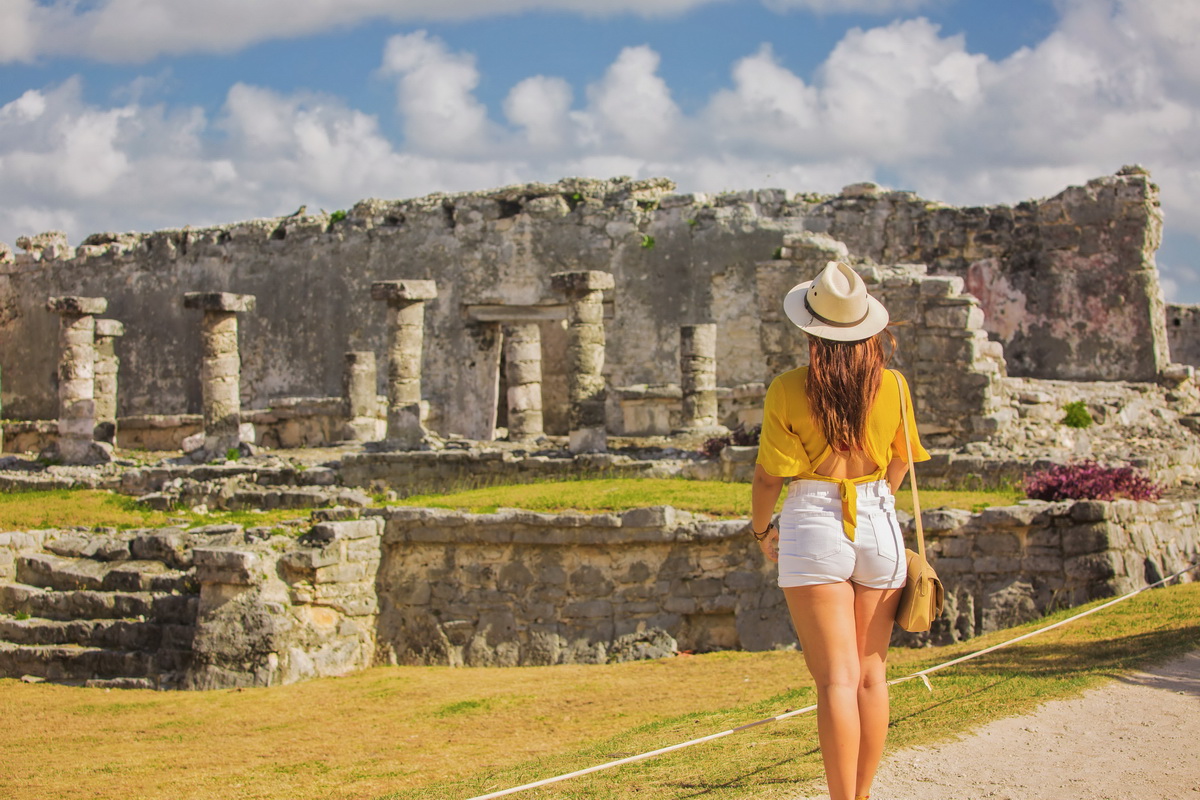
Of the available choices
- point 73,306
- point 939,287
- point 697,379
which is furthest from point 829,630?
point 73,306

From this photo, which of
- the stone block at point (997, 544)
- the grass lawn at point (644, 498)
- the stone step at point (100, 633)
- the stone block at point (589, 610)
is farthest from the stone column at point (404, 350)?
the stone block at point (997, 544)

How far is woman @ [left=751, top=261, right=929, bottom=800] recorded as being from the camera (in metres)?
4.13

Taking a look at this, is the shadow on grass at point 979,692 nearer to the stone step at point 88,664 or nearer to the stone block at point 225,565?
the stone block at point 225,565

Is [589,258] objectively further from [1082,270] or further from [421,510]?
[421,510]

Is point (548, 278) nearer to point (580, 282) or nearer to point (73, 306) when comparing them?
point (580, 282)

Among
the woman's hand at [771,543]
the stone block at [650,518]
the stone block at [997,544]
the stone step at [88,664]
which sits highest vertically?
the woman's hand at [771,543]

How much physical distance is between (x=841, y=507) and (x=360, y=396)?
62.7 feet

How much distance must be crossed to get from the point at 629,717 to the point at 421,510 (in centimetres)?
358

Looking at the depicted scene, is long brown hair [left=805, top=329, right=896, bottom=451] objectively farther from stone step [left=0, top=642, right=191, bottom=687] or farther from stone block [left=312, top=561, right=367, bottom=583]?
stone step [left=0, top=642, right=191, bottom=687]

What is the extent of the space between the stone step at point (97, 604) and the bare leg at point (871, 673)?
7.33 meters

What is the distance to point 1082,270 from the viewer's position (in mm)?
20172

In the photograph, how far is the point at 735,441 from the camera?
48.8 ft

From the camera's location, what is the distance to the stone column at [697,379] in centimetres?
1884

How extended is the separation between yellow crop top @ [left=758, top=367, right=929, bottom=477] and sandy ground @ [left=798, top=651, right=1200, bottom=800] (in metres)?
1.30
